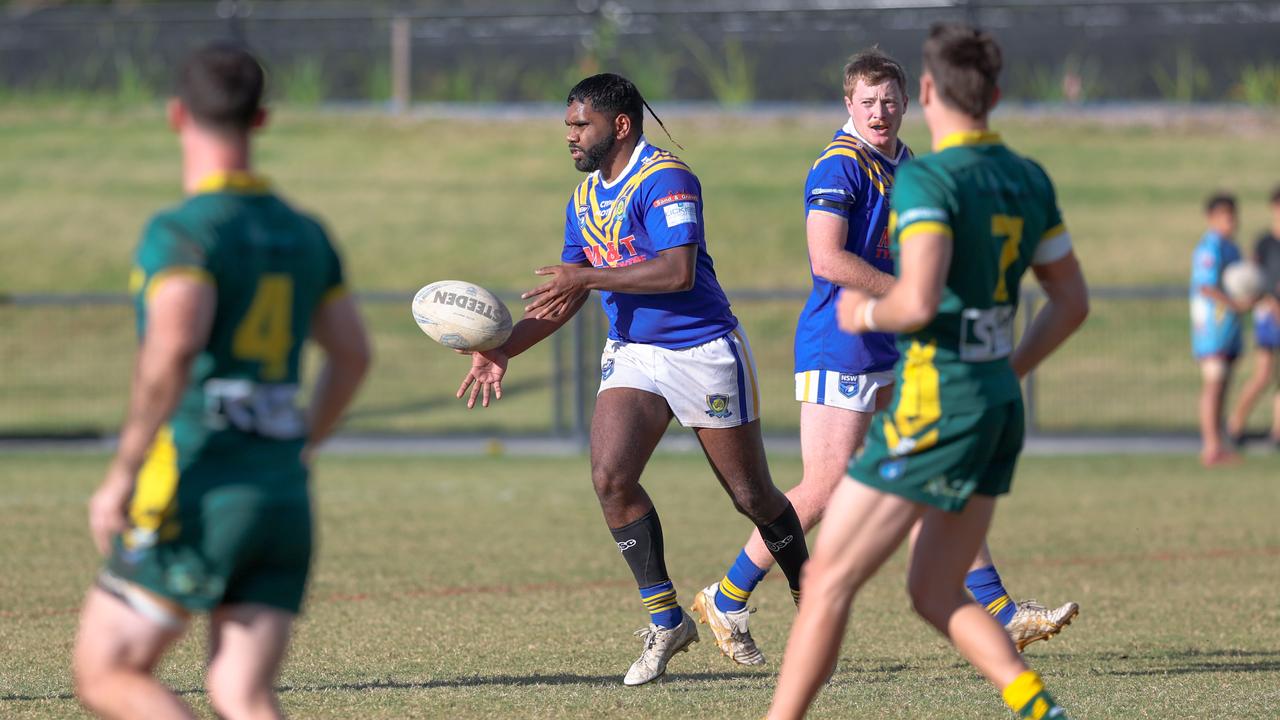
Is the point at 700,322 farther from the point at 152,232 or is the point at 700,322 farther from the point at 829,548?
the point at 152,232

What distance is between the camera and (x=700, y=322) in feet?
22.2

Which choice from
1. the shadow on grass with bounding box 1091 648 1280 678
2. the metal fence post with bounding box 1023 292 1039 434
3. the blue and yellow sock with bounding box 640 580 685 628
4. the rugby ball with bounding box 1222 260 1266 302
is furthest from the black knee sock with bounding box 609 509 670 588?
the metal fence post with bounding box 1023 292 1039 434

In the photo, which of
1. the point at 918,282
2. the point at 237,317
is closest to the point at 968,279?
the point at 918,282

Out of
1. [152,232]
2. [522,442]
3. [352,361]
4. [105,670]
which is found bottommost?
[522,442]

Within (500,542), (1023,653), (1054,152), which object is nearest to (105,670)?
(1023,653)

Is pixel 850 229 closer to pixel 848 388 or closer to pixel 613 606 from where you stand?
pixel 848 388

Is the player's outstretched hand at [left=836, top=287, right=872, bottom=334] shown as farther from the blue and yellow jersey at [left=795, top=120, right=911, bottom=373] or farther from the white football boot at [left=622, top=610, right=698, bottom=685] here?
the white football boot at [left=622, top=610, right=698, bottom=685]

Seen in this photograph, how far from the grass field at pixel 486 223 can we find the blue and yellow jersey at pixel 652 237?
10601 mm

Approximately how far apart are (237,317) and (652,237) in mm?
2979

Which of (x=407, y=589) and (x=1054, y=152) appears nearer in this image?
(x=407, y=589)

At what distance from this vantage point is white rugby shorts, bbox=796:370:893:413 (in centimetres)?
681

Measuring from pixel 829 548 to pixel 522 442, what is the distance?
12862 mm

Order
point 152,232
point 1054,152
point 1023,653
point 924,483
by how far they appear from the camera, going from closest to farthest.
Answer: point 152,232
point 924,483
point 1023,653
point 1054,152

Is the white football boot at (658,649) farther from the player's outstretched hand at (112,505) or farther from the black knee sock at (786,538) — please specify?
the player's outstretched hand at (112,505)
